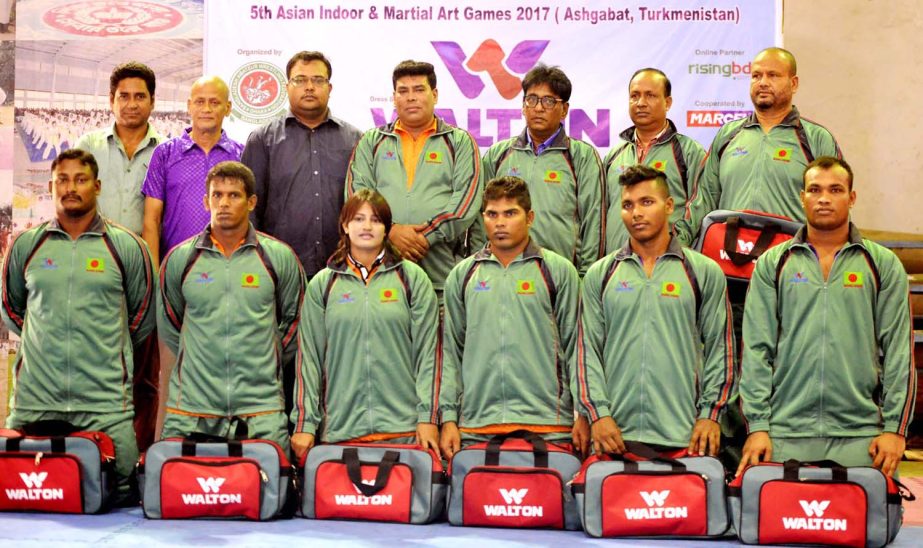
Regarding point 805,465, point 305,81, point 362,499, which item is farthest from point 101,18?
point 805,465

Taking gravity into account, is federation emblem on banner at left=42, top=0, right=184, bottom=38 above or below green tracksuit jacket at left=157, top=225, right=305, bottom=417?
above

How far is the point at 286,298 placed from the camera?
18.0 feet

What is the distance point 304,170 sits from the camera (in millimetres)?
5980

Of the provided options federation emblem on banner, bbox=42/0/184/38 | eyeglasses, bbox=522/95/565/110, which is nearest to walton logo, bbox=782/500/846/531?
eyeglasses, bbox=522/95/565/110

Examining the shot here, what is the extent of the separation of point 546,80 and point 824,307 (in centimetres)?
201

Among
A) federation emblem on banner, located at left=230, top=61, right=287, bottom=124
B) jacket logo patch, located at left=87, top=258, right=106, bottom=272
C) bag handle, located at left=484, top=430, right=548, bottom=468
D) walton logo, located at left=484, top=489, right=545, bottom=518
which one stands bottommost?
walton logo, located at left=484, top=489, right=545, bottom=518

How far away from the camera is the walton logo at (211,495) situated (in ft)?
16.3

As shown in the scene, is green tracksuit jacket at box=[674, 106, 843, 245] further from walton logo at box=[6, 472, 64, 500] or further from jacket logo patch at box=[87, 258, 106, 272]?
walton logo at box=[6, 472, 64, 500]

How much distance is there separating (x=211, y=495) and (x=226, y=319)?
0.90 metres

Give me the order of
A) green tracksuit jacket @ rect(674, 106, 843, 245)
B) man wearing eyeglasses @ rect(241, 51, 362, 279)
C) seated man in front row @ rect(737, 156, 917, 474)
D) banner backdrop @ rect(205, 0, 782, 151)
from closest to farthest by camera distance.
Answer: seated man in front row @ rect(737, 156, 917, 474) → green tracksuit jacket @ rect(674, 106, 843, 245) → man wearing eyeglasses @ rect(241, 51, 362, 279) → banner backdrop @ rect(205, 0, 782, 151)

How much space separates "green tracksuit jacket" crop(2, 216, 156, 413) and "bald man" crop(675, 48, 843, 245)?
10.1 ft

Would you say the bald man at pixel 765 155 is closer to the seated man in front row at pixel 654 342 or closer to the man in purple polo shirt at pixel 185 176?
the seated man in front row at pixel 654 342

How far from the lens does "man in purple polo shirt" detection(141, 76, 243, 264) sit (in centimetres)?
591

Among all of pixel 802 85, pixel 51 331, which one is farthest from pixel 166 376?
pixel 802 85
